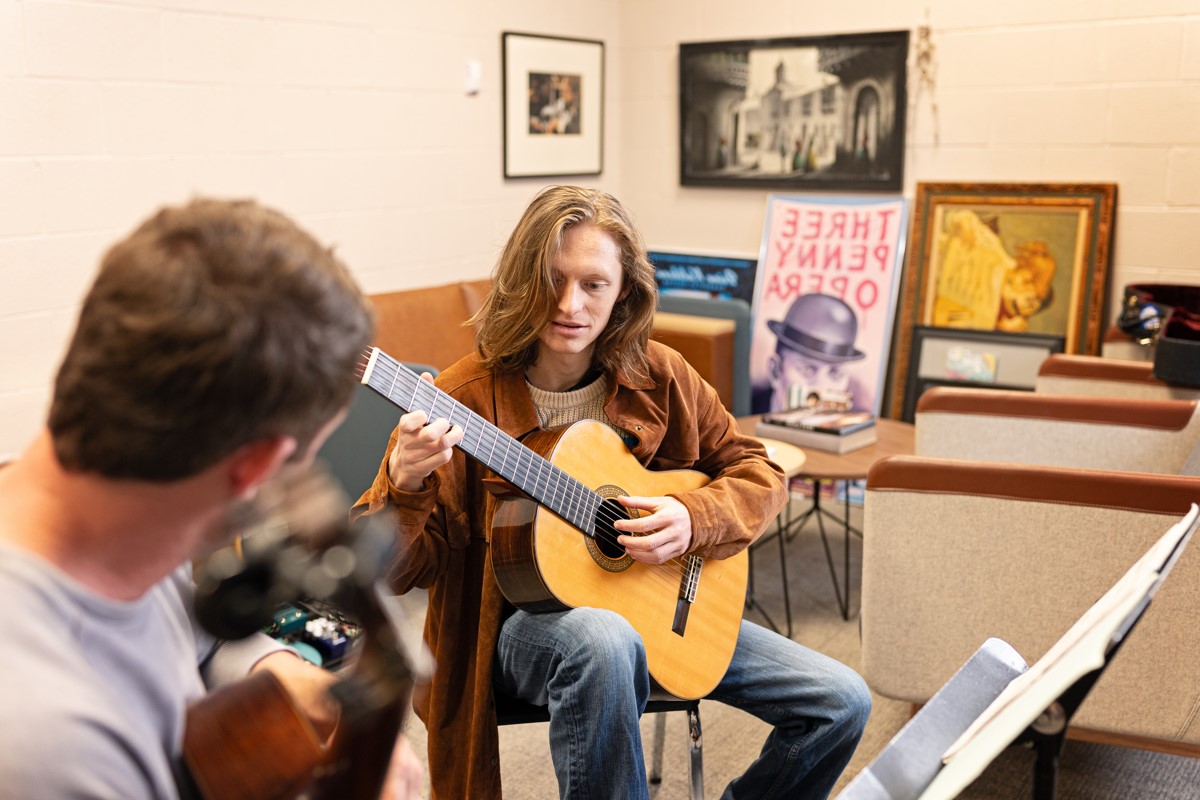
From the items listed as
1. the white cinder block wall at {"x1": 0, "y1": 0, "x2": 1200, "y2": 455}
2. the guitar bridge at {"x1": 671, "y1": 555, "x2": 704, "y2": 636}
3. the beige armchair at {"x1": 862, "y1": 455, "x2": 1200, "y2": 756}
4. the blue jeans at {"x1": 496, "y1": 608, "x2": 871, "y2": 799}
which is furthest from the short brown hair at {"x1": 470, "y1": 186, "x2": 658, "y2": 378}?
the white cinder block wall at {"x1": 0, "y1": 0, "x2": 1200, "y2": 455}

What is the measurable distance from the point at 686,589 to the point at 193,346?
1304 millimetres

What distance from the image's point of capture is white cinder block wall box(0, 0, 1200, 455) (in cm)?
286

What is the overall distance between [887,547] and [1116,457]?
78 cm

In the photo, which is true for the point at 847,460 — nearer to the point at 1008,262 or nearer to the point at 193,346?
the point at 1008,262

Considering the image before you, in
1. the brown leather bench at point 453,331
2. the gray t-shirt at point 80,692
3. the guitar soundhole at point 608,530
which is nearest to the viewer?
the gray t-shirt at point 80,692

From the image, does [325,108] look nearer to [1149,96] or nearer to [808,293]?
[808,293]

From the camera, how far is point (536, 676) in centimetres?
169

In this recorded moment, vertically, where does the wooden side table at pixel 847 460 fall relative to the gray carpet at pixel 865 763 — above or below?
above

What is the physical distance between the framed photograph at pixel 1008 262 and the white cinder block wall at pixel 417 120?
82 mm

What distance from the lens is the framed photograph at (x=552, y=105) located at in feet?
14.0

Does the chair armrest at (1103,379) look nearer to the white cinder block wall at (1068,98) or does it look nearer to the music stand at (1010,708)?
the white cinder block wall at (1068,98)

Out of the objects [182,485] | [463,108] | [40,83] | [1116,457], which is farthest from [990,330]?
[182,485]

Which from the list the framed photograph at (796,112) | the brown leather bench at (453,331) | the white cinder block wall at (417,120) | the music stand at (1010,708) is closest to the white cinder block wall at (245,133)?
the white cinder block wall at (417,120)

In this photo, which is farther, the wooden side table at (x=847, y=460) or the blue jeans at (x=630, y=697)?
the wooden side table at (x=847, y=460)
